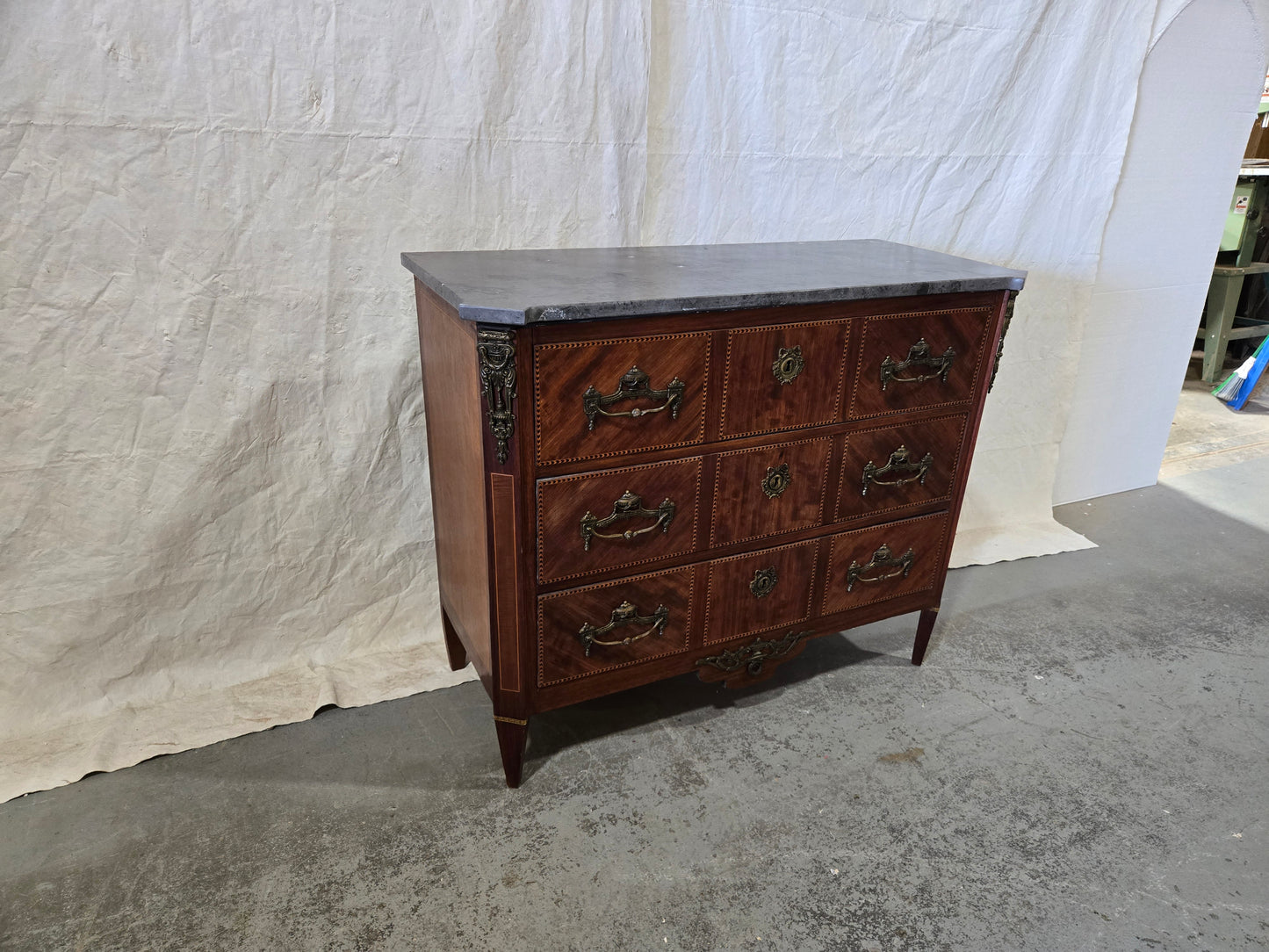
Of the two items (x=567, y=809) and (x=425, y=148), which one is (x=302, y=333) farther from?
(x=567, y=809)

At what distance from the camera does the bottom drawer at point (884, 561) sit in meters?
1.84

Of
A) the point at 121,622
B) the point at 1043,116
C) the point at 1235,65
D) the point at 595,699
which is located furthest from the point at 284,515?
the point at 1235,65

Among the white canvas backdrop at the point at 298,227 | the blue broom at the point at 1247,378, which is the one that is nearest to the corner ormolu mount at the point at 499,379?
the white canvas backdrop at the point at 298,227

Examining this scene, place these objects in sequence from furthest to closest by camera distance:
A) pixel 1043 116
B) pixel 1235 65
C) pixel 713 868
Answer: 1. pixel 1235 65
2. pixel 1043 116
3. pixel 713 868

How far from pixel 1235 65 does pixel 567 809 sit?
286 cm

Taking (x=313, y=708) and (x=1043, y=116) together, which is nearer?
(x=313, y=708)

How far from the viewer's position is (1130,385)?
294cm

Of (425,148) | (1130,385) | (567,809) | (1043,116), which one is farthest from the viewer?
(1130,385)

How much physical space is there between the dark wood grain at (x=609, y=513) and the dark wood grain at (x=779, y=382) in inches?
5.1

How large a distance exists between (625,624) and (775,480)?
393 mm

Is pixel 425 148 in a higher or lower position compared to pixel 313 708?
higher

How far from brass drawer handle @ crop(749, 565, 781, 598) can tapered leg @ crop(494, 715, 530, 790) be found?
0.52 metres

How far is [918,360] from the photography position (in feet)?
5.59

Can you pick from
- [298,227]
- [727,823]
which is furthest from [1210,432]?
[298,227]
